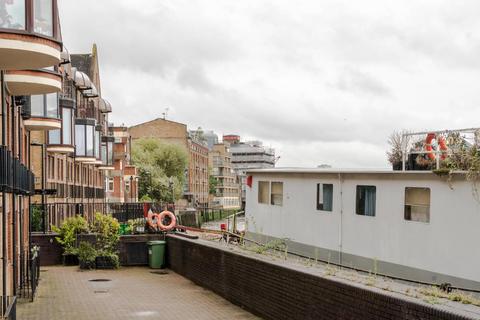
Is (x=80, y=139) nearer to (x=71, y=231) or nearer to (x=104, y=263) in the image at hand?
(x=71, y=231)

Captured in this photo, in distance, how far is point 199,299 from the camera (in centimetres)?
1616

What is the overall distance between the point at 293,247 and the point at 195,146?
104 m

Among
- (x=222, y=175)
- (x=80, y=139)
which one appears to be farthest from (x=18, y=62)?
(x=222, y=175)

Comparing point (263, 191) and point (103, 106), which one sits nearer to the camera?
point (263, 191)

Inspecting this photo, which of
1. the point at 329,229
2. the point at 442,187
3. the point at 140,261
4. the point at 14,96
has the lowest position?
the point at 140,261

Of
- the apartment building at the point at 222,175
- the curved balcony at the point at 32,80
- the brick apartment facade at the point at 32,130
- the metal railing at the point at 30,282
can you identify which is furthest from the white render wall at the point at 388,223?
the apartment building at the point at 222,175

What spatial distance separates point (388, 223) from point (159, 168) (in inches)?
3182

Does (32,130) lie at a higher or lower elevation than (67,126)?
lower

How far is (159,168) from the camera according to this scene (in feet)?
315

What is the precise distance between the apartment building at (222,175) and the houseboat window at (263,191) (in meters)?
123

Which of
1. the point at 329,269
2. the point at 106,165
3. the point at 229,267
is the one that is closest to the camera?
the point at 329,269

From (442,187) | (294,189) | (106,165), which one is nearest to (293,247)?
(294,189)

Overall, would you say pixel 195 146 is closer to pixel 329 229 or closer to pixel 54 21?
pixel 329 229

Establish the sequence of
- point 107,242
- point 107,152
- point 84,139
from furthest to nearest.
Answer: point 107,152, point 84,139, point 107,242
